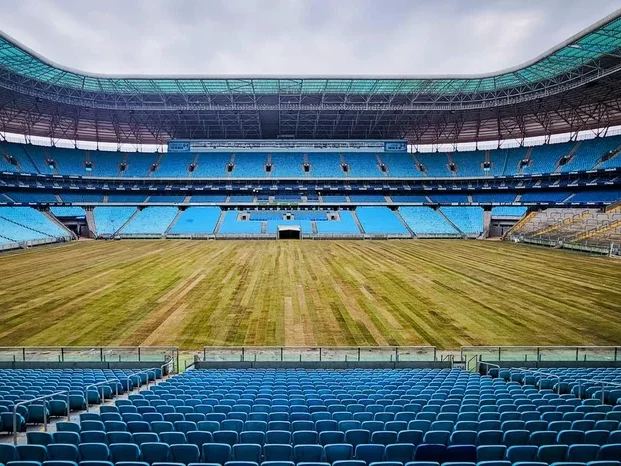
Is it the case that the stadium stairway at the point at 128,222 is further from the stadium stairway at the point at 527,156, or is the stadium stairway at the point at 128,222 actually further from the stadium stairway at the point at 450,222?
the stadium stairway at the point at 527,156

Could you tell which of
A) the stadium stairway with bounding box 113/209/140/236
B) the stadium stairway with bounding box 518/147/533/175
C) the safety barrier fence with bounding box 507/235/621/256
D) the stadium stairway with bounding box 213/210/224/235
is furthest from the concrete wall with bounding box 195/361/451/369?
the stadium stairway with bounding box 518/147/533/175

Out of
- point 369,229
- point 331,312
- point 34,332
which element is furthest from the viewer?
point 369,229

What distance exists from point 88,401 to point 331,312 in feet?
39.8

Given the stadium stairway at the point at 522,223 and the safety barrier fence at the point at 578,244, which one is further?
the stadium stairway at the point at 522,223

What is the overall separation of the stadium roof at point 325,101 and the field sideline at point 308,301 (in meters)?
20.1

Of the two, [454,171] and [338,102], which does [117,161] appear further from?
[454,171]

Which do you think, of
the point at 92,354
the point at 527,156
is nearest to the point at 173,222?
the point at 92,354

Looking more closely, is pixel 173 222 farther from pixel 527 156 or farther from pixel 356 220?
pixel 527 156

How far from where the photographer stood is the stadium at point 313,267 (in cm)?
612

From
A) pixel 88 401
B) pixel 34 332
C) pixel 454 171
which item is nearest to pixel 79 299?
pixel 34 332

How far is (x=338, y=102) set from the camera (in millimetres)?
53969

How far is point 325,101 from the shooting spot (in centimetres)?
5384

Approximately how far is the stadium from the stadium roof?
0.38m

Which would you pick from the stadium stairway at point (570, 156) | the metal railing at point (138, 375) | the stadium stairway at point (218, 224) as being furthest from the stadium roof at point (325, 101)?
the metal railing at point (138, 375)
